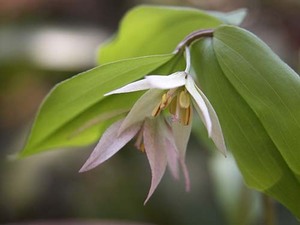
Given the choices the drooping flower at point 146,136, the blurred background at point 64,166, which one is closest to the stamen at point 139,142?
the drooping flower at point 146,136

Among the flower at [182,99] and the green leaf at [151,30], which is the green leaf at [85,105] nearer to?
the flower at [182,99]

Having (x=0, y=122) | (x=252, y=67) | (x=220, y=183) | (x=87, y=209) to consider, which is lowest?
(x=87, y=209)

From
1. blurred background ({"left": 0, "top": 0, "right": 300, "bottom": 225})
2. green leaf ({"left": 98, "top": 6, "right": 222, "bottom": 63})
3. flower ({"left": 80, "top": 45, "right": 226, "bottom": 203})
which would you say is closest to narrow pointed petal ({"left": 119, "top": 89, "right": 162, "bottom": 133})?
flower ({"left": 80, "top": 45, "right": 226, "bottom": 203})

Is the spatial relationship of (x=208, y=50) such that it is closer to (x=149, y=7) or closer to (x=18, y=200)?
(x=149, y=7)

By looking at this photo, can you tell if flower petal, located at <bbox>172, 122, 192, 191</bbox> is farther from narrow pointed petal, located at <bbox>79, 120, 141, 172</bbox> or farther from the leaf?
the leaf

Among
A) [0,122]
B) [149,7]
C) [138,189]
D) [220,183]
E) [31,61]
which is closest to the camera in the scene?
[149,7]

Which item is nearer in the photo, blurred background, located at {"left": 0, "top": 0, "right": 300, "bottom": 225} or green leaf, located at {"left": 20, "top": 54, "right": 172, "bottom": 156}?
green leaf, located at {"left": 20, "top": 54, "right": 172, "bottom": 156}

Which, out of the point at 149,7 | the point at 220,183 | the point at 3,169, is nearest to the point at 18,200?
the point at 3,169
